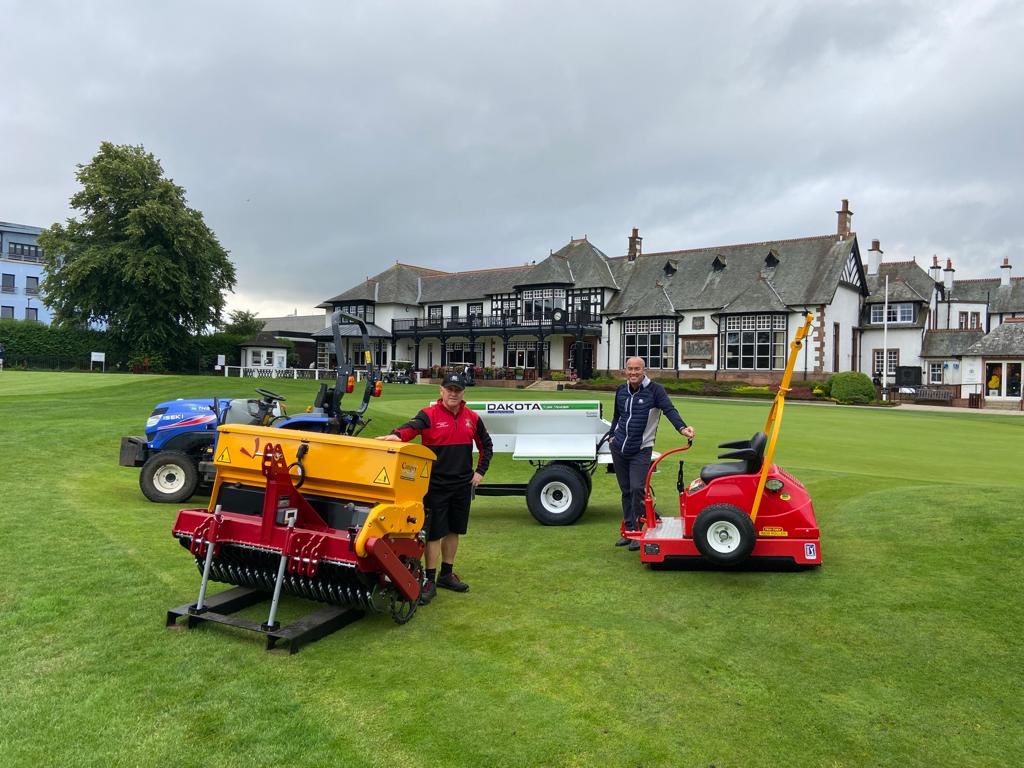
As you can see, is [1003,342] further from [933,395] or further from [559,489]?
[559,489]

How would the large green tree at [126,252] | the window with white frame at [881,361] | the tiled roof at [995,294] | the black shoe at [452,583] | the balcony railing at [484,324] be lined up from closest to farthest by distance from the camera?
the black shoe at [452,583] → the large green tree at [126,252] → the window with white frame at [881,361] → the balcony railing at [484,324] → the tiled roof at [995,294]

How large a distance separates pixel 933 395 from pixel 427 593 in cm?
4105

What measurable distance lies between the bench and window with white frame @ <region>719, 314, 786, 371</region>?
7.08 m

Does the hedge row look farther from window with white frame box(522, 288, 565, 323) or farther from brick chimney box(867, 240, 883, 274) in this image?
brick chimney box(867, 240, 883, 274)

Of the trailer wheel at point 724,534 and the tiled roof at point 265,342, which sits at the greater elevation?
the tiled roof at point 265,342

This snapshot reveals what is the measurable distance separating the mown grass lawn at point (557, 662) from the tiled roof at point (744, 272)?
37.0 meters

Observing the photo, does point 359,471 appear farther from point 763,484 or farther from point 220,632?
point 763,484

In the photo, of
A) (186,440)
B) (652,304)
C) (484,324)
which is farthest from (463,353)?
(186,440)

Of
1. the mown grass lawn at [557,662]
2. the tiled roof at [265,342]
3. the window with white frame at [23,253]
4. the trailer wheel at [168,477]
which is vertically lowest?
the mown grass lawn at [557,662]

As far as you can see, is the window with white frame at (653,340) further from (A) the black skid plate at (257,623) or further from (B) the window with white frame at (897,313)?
(A) the black skid plate at (257,623)

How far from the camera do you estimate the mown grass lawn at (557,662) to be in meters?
3.27

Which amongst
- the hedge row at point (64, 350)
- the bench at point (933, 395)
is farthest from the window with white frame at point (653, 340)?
the hedge row at point (64, 350)

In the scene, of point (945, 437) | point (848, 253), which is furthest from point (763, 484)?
point (848, 253)

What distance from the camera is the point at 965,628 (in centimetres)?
469
